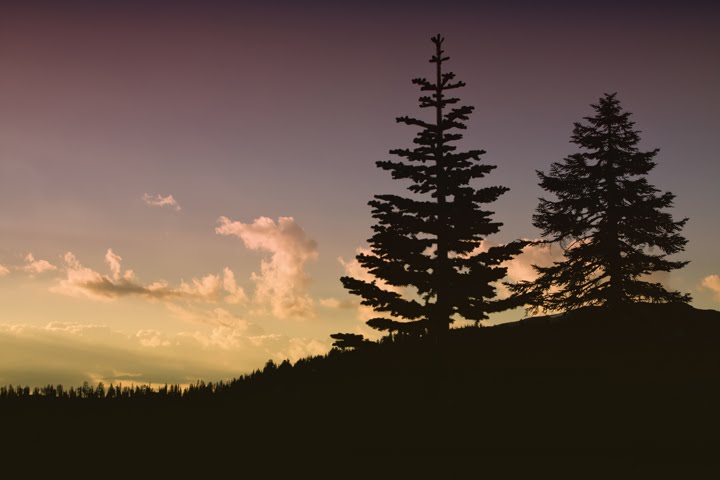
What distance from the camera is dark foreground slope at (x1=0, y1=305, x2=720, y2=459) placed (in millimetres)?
15305

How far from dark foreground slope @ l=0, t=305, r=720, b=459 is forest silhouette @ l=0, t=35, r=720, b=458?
0.07m

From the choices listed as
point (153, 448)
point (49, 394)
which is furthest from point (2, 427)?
point (153, 448)

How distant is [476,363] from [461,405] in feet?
17.2

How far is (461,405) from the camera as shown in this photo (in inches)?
714

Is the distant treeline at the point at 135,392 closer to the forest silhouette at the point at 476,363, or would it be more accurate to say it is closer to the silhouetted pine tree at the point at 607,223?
the forest silhouette at the point at 476,363

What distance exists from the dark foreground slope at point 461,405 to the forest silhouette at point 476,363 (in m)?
0.07

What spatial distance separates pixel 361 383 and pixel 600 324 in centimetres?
1269

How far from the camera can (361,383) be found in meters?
20.9

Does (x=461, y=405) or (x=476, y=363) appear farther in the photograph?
(x=476, y=363)

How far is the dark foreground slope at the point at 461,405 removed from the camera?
50.2 feet

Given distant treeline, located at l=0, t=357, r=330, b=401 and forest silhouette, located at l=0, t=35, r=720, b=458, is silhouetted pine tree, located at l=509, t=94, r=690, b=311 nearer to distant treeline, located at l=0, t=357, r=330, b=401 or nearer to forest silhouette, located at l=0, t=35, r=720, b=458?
forest silhouette, located at l=0, t=35, r=720, b=458

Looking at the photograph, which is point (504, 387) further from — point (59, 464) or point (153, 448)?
point (59, 464)

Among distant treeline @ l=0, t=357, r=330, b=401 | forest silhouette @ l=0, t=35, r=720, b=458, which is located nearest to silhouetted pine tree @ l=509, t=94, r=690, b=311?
forest silhouette @ l=0, t=35, r=720, b=458

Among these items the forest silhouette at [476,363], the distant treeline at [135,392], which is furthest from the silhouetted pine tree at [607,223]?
the distant treeline at [135,392]
